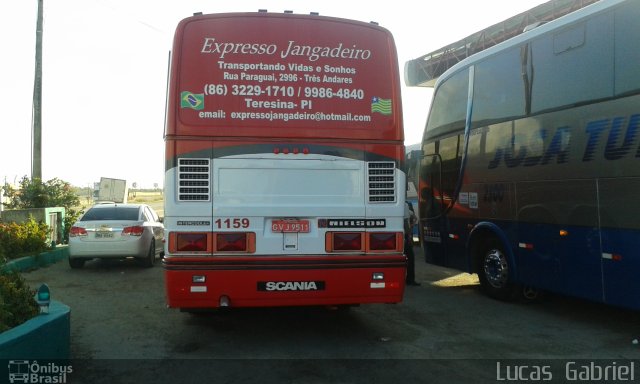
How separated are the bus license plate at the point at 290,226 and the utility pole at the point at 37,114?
529 inches

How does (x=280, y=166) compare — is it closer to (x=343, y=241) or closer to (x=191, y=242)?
(x=343, y=241)

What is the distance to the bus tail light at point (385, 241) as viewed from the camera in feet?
18.8

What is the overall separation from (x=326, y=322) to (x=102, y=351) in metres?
2.74

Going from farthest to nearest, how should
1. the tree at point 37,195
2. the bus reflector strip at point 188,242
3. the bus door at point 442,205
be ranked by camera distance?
the tree at point 37,195
the bus door at point 442,205
the bus reflector strip at point 188,242

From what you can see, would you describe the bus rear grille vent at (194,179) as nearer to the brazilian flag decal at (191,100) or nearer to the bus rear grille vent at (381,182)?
the brazilian flag decal at (191,100)

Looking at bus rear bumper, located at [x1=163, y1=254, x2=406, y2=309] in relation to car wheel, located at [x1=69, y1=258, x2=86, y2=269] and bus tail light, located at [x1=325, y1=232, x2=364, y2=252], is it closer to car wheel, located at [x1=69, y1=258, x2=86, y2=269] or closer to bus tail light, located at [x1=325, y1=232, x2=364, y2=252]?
bus tail light, located at [x1=325, y1=232, x2=364, y2=252]

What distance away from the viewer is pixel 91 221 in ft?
38.6

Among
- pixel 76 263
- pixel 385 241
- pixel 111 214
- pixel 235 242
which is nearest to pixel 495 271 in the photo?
pixel 385 241

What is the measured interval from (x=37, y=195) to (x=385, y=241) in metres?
13.3

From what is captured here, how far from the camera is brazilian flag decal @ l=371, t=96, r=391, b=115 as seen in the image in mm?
5852

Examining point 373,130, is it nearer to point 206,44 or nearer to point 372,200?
point 372,200

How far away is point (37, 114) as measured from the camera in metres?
16.5

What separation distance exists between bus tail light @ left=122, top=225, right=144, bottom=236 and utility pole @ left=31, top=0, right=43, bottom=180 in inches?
255

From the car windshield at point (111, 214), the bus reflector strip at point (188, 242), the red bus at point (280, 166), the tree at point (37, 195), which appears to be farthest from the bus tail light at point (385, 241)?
the tree at point (37, 195)
